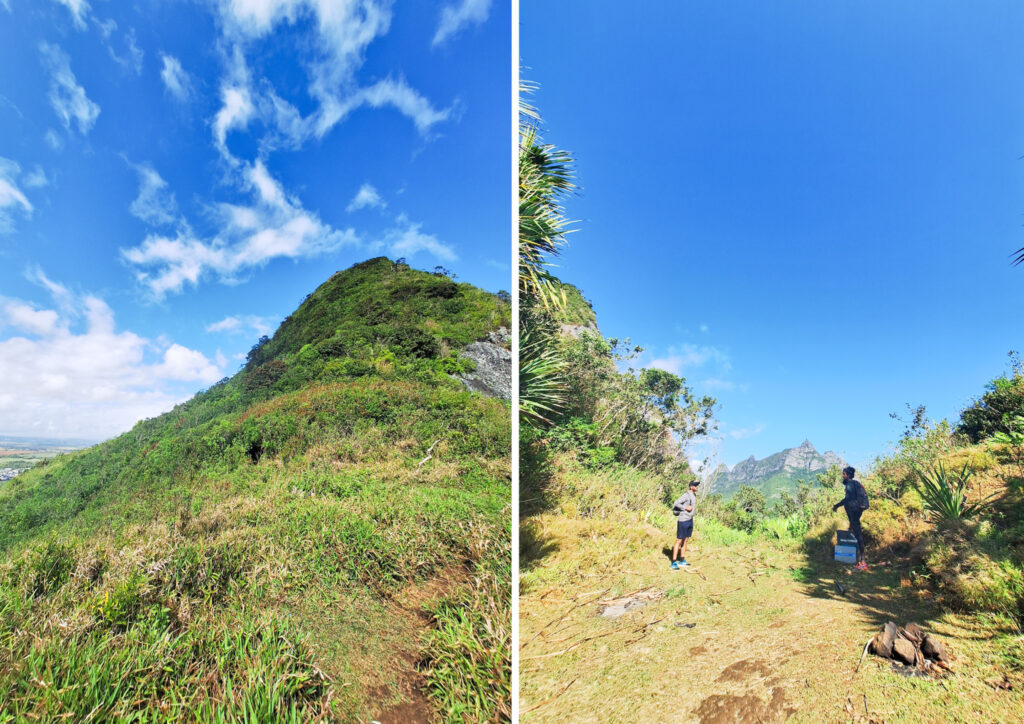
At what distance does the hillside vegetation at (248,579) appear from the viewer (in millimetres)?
1384

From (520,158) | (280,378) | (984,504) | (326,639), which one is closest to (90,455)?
(326,639)

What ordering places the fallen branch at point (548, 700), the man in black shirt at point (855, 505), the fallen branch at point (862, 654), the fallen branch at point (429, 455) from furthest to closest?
the fallen branch at point (429, 455) → the man in black shirt at point (855, 505) → the fallen branch at point (548, 700) → the fallen branch at point (862, 654)

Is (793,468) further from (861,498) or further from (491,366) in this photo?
(491,366)

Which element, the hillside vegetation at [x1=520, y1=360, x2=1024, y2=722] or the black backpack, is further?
the black backpack

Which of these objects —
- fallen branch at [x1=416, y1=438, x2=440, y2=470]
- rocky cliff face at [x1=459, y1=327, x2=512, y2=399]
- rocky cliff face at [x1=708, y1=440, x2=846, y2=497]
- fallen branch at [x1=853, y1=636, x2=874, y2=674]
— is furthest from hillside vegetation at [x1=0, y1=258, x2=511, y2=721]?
rocky cliff face at [x1=708, y1=440, x2=846, y2=497]

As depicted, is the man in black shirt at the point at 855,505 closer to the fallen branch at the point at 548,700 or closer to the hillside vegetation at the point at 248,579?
the fallen branch at the point at 548,700

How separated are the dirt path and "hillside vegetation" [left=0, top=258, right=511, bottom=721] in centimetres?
121

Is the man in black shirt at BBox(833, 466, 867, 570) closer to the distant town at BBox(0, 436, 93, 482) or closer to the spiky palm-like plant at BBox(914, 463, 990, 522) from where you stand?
the spiky palm-like plant at BBox(914, 463, 990, 522)

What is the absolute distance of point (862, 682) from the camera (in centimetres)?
223

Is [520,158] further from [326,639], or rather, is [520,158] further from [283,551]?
[326,639]

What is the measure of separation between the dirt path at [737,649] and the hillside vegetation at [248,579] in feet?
3.98

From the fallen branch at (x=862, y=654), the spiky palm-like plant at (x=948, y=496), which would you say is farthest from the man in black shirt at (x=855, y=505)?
the fallen branch at (x=862, y=654)

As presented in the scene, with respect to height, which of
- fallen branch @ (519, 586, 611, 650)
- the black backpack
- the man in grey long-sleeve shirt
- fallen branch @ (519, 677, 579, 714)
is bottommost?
fallen branch @ (519, 677, 579, 714)

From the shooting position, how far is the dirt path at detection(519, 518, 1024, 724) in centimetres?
212
